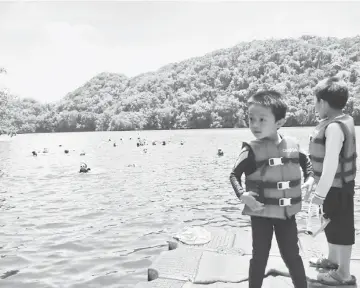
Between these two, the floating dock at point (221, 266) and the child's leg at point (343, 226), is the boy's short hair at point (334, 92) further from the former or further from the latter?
the floating dock at point (221, 266)

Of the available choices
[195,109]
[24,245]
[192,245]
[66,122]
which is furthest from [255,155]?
[66,122]

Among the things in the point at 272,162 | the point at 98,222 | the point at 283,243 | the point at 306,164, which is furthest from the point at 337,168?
the point at 98,222

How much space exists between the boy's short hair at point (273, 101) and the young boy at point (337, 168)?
597 millimetres

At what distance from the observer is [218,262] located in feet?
17.8

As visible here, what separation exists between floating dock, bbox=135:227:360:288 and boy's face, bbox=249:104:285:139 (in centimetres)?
147

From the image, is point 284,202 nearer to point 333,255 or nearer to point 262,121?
point 262,121

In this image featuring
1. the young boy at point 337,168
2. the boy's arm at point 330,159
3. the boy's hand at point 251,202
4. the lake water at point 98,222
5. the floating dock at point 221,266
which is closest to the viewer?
the boy's hand at point 251,202

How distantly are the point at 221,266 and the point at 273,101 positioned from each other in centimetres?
239

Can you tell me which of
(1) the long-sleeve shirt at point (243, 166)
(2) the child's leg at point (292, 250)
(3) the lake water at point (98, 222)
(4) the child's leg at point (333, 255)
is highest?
(1) the long-sleeve shirt at point (243, 166)

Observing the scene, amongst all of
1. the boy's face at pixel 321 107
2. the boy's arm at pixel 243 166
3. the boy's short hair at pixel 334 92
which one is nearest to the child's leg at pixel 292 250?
the boy's arm at pixel 243 166

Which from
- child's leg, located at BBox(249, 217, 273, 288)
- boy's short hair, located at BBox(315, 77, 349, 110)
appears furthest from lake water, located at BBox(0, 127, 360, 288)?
boy's short hair, located at BBox(315, 77, 349, 110)

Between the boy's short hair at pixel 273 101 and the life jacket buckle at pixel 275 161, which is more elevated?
the boy's short hair at pixel 273 101

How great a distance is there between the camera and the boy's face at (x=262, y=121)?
3.97 metres

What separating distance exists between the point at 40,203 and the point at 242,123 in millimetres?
123417
